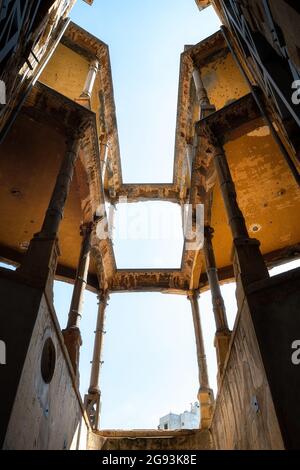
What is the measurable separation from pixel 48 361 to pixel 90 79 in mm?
9610

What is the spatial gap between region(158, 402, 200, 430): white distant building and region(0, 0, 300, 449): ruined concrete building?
34942mm

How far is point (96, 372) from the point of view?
10.4 m

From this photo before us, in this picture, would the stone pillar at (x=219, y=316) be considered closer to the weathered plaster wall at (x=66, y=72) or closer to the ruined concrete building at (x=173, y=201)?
the ruined concrete building at (x=173, y=201)

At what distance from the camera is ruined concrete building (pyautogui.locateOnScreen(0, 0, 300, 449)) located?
4.07 m

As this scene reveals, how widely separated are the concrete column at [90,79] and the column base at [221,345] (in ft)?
24.8

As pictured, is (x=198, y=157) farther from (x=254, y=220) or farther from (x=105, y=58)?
(x=105, y=58)

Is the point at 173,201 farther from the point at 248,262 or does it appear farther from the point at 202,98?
the point at 248,262

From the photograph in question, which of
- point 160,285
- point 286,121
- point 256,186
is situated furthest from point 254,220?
point 286,121

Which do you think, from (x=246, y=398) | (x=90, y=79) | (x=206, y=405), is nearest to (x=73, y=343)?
(x=246, y=398)

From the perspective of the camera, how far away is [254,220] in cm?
1074

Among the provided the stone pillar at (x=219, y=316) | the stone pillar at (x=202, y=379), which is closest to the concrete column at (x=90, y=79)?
the stone pillar at (x=219, y=316)

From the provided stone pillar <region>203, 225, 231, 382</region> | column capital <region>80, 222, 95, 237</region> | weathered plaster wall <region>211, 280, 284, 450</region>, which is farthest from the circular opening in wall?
column capital <region>80, 222, 95, 237</region>

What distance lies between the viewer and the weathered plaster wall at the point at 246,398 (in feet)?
12.4

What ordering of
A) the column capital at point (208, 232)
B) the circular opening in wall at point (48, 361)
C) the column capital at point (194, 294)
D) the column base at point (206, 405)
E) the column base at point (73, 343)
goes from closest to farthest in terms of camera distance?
the circular opening in wall at point (48, 361) < the column base at point (73, 343) < the column base at point (206, 405) < the column capital at point (208, 232) < the column capital at point (194, 294)
